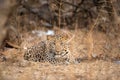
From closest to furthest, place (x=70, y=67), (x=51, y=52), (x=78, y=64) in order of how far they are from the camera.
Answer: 1. (x=70, y=67)
2. (x=78, y=64)
3. (x=51, y=52)

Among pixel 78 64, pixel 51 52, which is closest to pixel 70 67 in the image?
pixel 78 64

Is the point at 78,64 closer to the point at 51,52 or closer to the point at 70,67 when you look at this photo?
the point at 70,67

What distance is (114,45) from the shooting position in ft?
21.7

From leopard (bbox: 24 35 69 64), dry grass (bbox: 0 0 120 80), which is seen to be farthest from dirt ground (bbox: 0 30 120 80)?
leopard (bbox: 24 35 69 64)

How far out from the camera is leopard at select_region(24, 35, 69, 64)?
18.5 ft

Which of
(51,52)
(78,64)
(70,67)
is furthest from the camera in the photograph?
(51,52)

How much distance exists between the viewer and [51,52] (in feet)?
18.9

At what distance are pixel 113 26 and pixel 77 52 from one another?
1538 mm

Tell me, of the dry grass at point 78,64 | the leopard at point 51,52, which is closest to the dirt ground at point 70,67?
the dry grass at point 78,64

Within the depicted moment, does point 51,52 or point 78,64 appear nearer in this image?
point 78,64

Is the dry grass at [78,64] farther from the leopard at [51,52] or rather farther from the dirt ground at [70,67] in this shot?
the leopard at [51,52]

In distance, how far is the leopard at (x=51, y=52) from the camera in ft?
18.5

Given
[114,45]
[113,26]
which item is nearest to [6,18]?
[114,45]

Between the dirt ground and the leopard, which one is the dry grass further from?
the leopard
